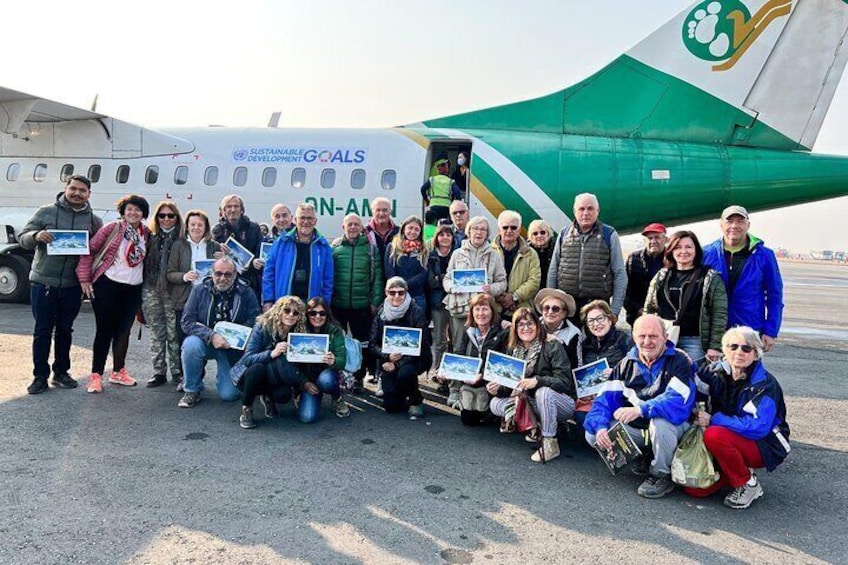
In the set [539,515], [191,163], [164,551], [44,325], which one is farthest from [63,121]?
[539,515]

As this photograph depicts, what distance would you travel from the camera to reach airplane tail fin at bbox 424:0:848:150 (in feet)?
31.4

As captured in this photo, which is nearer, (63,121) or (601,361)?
(601,361)

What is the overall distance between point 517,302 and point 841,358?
668cm

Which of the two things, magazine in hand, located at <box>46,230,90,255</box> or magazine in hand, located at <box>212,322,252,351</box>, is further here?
magazine in hand, located at <box>46,230,90,255</box>

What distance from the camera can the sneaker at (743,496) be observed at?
12.8 feet

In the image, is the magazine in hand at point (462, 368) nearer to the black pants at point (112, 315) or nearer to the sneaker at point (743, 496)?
the sneaker at point (743, 496)

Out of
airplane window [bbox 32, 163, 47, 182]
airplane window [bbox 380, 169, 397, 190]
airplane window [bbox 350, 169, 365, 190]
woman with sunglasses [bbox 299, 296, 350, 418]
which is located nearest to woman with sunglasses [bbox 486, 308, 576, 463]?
woman with sunglasses [bbox 299, 296, 350, 418]

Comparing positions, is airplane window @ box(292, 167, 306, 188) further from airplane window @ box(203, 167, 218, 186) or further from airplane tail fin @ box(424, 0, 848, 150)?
airplane tail fin @ box(424, 0, 848, 150)

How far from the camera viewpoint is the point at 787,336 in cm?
1105

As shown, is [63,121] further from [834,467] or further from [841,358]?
[841,358]

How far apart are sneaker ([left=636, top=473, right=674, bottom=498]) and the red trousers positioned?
0.20m

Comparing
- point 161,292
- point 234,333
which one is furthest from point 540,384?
point 161,292

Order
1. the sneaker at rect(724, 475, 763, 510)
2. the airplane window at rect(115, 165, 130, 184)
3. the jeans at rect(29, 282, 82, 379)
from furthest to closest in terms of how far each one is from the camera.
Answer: the airplane window at rect(115, 165, 130, 184)
the jeans at rect(29, 282, 82, 379)
the sneaker at rect(724, 475, 763, 510)

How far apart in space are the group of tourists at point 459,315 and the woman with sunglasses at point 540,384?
2 cm
